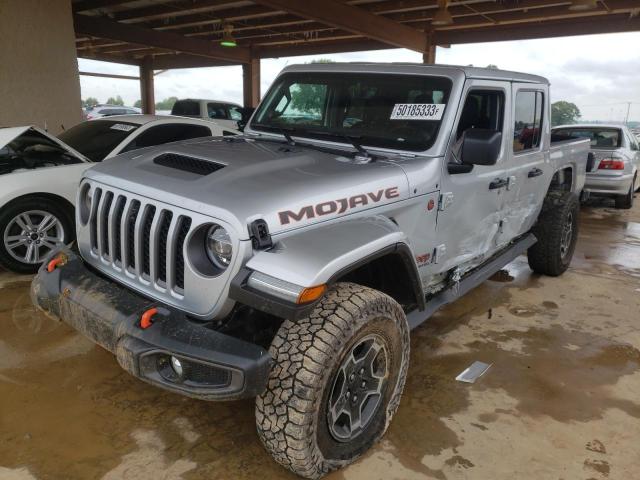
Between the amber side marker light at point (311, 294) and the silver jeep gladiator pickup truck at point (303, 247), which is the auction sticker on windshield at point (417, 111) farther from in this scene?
the amber side marker light at point (311, 294)

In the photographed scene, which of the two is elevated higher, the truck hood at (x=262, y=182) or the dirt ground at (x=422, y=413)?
the truck hood at (x=262, y=182)

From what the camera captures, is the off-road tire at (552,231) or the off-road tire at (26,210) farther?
the off-road tire at (552,231)

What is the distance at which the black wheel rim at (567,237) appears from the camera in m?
5.29

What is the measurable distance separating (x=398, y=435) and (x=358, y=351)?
590 millimetres

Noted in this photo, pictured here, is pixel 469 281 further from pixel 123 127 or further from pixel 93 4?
pixel 93 4

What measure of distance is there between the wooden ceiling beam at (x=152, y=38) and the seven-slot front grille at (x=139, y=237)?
1224 cm

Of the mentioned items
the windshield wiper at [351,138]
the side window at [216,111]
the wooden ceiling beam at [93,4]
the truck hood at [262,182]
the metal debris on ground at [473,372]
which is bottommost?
the metal debris on ground at [473,372]

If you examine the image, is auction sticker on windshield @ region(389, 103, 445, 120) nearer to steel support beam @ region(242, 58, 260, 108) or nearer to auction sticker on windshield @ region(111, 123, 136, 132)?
auction sticker on windshield @ region(111, 123, 136, 132)

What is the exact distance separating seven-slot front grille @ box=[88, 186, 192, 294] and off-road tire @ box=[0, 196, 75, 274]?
236cm

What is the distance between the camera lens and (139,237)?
2455mm

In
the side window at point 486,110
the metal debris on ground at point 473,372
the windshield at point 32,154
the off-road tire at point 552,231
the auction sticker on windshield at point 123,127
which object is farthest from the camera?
the auction sticker on windshield at point 123,127

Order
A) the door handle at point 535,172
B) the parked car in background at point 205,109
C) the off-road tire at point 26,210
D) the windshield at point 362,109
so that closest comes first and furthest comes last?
the windshield at point 362,109 < the door handle at point 535,172 < the off-road tire at point 26,210 < the parked car in background at point 205,109

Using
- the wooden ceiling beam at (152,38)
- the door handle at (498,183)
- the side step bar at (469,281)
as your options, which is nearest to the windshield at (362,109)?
the door handle at (498,183)

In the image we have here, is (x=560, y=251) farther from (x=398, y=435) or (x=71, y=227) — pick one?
(x=71, y=227)
